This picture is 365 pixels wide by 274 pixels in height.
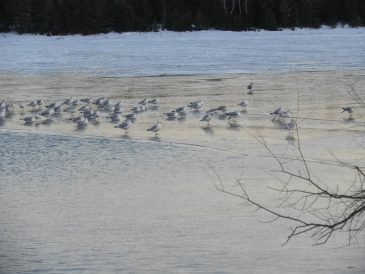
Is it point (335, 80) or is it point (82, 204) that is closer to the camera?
point (82, 204)

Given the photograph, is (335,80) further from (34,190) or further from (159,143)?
(34,190)

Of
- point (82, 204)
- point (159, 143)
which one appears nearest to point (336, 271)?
point (82, 204)

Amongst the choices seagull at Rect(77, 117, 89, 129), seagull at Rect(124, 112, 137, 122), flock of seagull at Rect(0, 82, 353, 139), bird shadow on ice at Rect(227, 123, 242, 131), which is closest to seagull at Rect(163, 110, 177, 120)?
flock of seagull at Rect(0, 82, 353, 139)

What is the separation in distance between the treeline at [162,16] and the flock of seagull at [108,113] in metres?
36.5

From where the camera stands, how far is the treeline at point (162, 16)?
5558cm

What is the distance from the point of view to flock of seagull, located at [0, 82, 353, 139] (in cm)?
1505

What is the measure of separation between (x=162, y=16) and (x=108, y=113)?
143 ft

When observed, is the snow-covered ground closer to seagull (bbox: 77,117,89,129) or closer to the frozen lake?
the frozen lake

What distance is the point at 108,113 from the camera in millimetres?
17312

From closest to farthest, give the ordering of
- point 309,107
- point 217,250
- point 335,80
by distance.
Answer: point 217,250, point 309,107, point 335,80

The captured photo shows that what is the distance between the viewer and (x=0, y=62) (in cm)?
3142

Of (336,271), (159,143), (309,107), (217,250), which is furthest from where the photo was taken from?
(309,107)

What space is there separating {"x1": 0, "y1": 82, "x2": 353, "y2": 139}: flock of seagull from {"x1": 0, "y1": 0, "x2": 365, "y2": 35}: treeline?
3651 cm

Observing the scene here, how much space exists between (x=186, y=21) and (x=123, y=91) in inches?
1332
